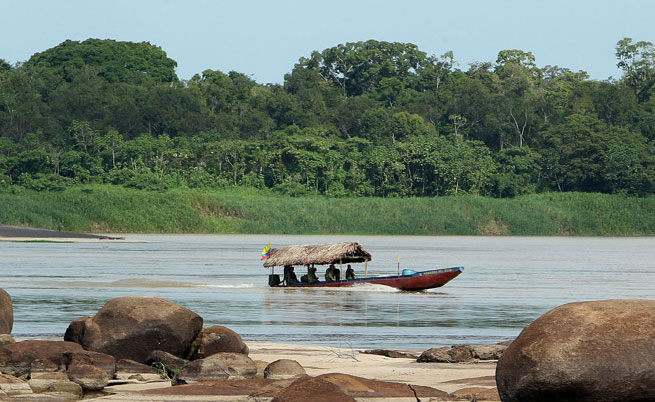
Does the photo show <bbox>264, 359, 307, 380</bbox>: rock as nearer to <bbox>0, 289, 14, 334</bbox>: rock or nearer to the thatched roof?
<bbox>0, 289, 14, 334</bbox>: rock

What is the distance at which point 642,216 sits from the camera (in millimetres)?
102875

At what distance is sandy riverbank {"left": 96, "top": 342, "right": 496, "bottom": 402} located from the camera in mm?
13656

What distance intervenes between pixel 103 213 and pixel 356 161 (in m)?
27.1

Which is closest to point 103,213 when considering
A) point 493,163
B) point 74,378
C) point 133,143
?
point 133,143

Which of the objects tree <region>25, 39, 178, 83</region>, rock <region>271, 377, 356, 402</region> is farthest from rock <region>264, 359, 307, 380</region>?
tree <region>25, 39, 178, 83</region>

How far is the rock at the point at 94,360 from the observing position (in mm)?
15336

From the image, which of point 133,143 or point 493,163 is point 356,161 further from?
point 133,143

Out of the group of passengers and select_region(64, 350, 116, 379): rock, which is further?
the group of passengers

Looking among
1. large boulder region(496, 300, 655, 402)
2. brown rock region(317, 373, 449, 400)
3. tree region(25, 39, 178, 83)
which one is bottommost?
brown rock region(317, 373, 449, 400)

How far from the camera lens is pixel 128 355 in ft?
55.1

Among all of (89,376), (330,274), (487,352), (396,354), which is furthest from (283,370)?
(330,274)

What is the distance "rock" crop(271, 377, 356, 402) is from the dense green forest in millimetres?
87367

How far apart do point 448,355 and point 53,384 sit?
6101 mm

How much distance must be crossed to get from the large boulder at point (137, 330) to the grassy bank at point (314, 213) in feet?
248
